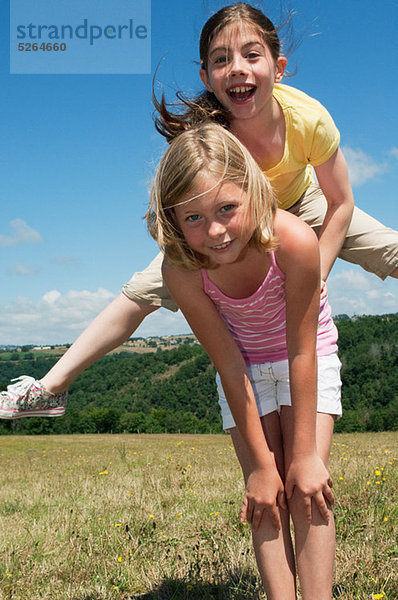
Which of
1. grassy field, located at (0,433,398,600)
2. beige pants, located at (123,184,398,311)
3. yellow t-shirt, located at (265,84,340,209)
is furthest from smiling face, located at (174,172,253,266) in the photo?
grassy field, located at (0,433,398,600)

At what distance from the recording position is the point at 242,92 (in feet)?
9.72

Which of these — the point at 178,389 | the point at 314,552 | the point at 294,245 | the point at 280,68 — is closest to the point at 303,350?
the point at 294,245

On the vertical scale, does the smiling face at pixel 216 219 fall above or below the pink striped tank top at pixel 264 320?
above

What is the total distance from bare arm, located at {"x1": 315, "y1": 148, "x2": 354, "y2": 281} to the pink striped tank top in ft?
1.53

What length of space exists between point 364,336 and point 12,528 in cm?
8732

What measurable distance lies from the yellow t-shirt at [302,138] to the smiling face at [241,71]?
0.18 metres

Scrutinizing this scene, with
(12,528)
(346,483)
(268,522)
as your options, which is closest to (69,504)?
(12,528)

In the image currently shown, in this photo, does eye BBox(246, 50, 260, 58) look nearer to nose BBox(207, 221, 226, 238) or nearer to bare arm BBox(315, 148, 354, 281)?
bare arm BBox(315, 148, 354, 281)

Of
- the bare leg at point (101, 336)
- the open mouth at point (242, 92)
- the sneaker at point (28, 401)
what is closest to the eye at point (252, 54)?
the open mouth at point (242, 92)

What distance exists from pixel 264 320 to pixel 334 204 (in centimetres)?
94

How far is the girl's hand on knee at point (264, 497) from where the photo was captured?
7.97ft

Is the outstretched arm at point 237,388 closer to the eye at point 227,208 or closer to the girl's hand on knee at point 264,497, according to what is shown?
the girl's hand on knee at point 264,497

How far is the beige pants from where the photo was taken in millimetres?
3535

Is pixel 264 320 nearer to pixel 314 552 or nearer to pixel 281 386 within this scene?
pixel 281 386
